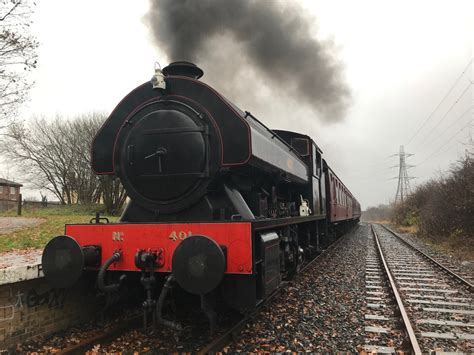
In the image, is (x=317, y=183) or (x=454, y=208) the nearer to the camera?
(x=317, y=183)

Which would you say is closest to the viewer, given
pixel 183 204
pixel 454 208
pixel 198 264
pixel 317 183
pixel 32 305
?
pixel 198 264

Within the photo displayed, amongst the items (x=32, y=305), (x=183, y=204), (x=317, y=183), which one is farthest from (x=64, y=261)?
(x=317, y=183)

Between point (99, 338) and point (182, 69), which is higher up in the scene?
point (182, 69)

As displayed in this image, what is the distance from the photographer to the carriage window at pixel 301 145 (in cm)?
855

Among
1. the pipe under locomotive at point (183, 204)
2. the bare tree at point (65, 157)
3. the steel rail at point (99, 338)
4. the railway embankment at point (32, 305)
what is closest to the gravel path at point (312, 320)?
the pipe under locomotive at point (183, 204)

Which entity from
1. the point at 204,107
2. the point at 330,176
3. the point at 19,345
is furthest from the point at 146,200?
the point at 330,176

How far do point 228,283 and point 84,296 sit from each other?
2344 mm

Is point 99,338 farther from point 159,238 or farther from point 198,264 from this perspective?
point 198,264

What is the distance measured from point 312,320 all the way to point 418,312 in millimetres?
1676

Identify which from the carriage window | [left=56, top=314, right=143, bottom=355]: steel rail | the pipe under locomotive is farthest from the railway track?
the carriage window

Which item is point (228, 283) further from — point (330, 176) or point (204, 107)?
point (330, 176)

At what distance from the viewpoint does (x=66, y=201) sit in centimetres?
3008

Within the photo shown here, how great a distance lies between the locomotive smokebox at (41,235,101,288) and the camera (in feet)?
12.9

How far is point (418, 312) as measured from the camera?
213 inches
